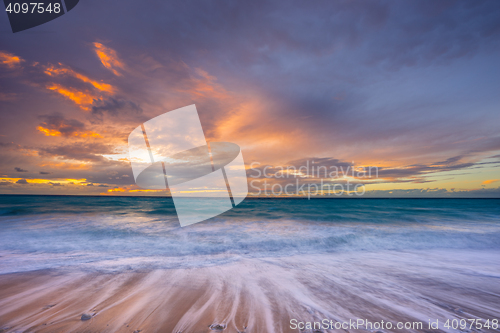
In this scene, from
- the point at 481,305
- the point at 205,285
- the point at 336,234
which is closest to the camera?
the point at 481,305

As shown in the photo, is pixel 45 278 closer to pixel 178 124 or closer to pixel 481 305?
pixel 178 124

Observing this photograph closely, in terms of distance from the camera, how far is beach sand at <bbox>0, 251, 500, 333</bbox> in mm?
2990

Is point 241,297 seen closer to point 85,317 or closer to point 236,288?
point 236,288

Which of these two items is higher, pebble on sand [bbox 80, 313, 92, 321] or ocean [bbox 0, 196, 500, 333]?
pebble on sand [bbox 80, 313, 92, 321]

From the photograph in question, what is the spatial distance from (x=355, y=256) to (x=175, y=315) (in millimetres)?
6736

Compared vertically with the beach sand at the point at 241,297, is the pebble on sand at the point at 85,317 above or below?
above

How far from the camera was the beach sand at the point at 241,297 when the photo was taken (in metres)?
2.99

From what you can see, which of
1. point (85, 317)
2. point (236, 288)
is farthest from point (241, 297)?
point (85, 317)

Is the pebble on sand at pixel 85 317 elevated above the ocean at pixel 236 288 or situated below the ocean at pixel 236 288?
above

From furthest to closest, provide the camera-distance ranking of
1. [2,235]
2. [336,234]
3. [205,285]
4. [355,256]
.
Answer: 1. [336,234]
2. [2,235]
3. [355,256]
4. [205,285]

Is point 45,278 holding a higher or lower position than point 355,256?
higher

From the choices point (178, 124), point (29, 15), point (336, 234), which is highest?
point (29, 15)

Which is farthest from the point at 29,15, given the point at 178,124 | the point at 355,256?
the point at 355,256

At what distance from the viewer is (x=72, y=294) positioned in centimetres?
380
